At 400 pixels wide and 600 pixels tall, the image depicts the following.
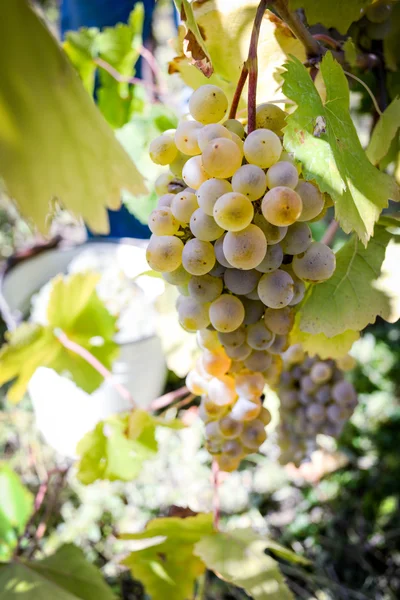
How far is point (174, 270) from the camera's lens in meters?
0.31

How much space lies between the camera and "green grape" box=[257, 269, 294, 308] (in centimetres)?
28

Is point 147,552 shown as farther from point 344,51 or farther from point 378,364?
point 378,364

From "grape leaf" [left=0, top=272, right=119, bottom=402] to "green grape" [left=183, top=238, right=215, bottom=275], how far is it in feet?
1.10

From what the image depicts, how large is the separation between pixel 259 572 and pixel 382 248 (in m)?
0.30

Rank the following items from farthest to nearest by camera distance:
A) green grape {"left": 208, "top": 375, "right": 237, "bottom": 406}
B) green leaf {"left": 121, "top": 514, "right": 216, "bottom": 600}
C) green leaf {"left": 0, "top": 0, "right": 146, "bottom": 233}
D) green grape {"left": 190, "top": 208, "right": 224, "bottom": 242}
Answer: green leaf {"left": 121, "top": 514, "right": 216, "bottom": 600} < green grape {"left": 208, "top": 375, "right": 237, "bottom": 406} < green grape {"left": 190, "top": 208, "right": 224, "bottom": 242} < green leaf {"left": 0, "top": 0, "right": 146, "bottom": 233}

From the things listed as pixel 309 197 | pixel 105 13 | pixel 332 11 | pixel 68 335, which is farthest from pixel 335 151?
pixel 105 13

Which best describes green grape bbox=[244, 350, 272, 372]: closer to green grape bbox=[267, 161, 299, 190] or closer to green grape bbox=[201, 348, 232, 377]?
green grape bbox=[201, 348, 232, 377]

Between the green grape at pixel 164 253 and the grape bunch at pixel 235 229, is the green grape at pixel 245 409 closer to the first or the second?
the grape bunch at pixel 235 229

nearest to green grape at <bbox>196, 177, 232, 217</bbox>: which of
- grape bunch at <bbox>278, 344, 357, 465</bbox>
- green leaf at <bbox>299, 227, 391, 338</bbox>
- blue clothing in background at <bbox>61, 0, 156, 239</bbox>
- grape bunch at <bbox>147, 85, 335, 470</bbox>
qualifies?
grape bunch at <bbox>147, 85, 335, 470</bbox>

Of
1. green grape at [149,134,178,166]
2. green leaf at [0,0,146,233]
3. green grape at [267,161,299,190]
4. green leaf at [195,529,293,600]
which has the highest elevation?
green leaf at [0,0,146,233]

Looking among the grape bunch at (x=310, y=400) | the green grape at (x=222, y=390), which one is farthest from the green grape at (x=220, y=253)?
the grape bunch at (x=310, y=400)

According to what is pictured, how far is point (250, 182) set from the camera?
10.4 inches

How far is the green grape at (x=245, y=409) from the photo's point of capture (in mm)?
383

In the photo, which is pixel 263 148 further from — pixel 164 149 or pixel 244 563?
pixel 244 563
